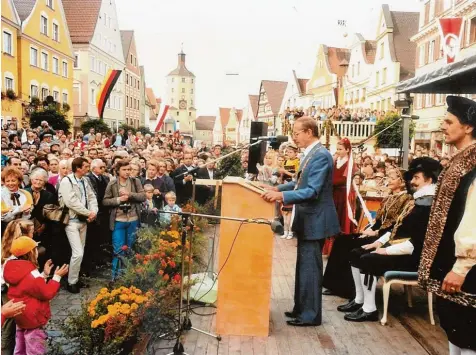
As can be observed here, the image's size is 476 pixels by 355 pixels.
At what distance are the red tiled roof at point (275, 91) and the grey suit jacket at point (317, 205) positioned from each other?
58506 millimetres

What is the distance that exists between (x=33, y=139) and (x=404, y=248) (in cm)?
1046

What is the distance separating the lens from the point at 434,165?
15.8 ft

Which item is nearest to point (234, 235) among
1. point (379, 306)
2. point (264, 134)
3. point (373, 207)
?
point (264, 134)

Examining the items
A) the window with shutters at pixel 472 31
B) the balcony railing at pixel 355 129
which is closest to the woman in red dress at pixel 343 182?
the balcony railing at pixel 355 129

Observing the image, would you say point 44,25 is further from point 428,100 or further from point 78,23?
point 428,100

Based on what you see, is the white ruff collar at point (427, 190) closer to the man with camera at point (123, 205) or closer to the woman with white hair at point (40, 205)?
the man with camera at point (123, 205)

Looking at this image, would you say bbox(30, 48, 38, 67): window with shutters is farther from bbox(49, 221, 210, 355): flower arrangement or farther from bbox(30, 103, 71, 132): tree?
bbox(49, 221, 210, 355): flower arrangement

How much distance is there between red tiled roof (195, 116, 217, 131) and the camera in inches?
5054

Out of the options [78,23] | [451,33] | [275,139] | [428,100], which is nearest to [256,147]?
[275,139]

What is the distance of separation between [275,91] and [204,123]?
226ft

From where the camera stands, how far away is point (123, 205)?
642 cm

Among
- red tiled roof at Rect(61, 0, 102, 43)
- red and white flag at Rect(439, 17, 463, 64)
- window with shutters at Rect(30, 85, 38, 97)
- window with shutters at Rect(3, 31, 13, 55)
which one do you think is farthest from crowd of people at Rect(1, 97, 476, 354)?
red tiled roof at Rect(61, 0, 102, 43)

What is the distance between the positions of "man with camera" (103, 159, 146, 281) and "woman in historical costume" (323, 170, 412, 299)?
2485 millimetres

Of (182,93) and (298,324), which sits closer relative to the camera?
(298,324)
